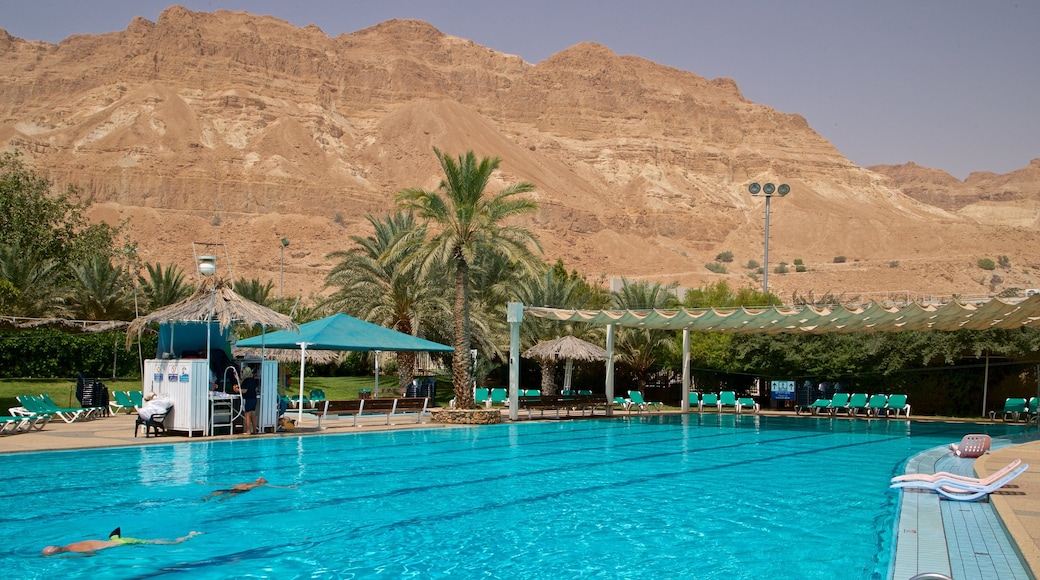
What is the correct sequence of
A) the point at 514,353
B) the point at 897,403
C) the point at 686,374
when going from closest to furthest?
the point at 514,353, the point at 897,403, the point at 686,374

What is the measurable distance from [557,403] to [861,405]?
→ 860 cm

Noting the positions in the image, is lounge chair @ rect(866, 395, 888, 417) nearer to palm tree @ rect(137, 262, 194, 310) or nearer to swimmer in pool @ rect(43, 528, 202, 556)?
swimmer in pool @ rect(43, 528, 202, 556)

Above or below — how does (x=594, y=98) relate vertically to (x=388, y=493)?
above

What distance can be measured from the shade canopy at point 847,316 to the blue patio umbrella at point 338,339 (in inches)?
155

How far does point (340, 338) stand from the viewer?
61.4 ft

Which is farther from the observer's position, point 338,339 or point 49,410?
point 338,339

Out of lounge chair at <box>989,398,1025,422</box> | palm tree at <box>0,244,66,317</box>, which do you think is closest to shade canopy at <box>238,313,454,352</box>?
palm tree at <box>0,244,66,317</box>

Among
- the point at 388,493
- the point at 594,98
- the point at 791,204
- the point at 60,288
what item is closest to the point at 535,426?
the point at 388,493

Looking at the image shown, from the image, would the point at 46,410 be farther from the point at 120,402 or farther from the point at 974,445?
the point at 974,445

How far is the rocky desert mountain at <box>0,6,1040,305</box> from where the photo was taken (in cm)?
8338

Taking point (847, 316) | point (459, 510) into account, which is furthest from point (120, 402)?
point (847, 316)

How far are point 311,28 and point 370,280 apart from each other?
383 ft

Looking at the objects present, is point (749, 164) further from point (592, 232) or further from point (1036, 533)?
point (1036, 533)

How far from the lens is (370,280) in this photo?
26641 millimetres
